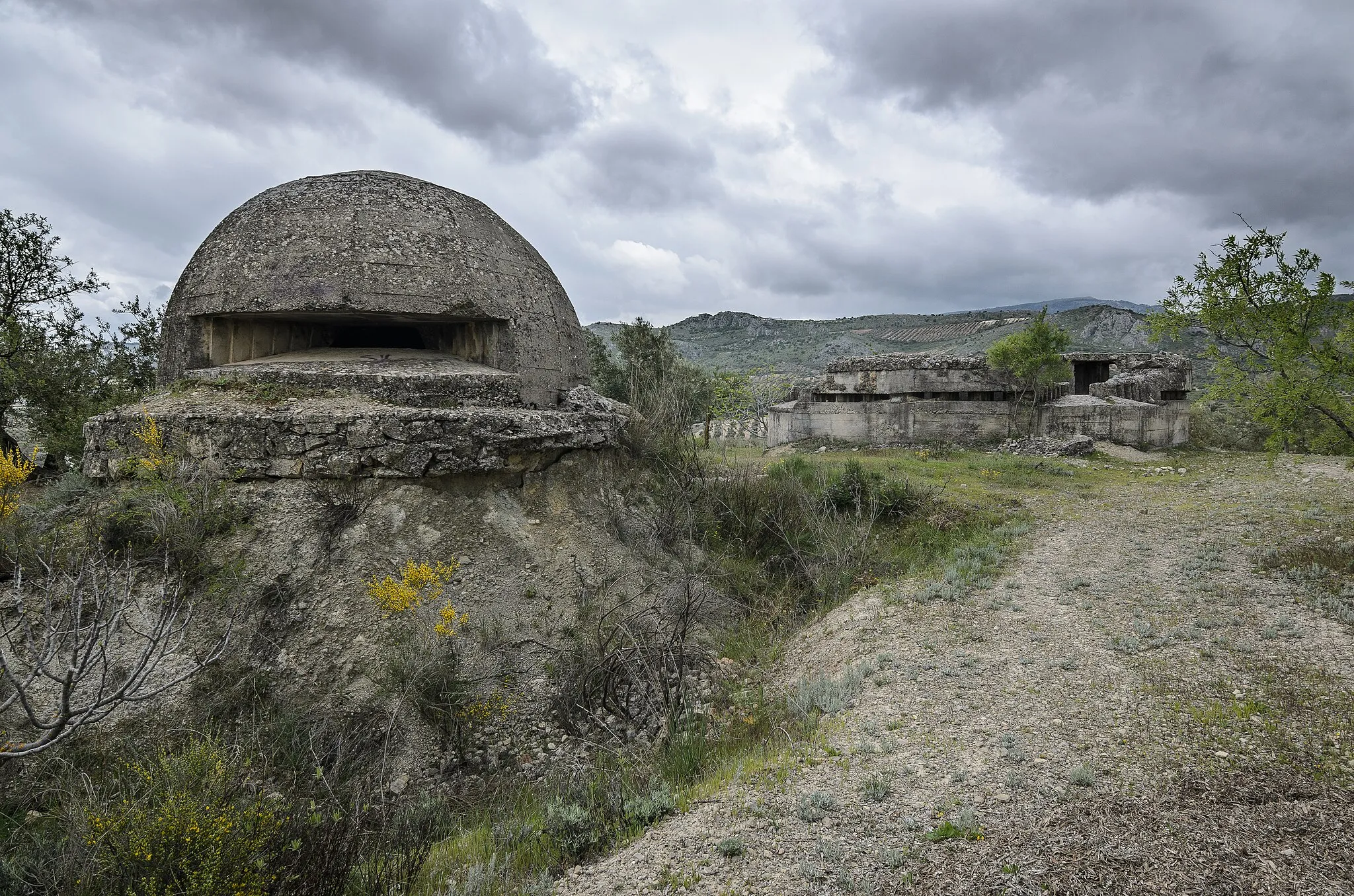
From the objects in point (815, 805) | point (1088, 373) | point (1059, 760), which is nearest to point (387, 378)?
point (815, 805)

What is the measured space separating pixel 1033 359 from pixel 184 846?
1718 centimetres

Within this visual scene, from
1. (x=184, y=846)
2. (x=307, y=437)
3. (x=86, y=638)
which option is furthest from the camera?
(x=307, y=437)

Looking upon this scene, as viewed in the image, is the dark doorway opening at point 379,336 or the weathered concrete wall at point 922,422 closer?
the dark doorway opening at point 379,336

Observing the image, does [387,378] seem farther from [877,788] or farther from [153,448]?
[877,788]

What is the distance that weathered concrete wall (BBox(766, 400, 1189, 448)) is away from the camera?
616 inches

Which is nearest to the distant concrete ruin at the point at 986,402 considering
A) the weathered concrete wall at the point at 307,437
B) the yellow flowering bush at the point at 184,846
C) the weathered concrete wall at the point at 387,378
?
the weathered concrete wall at the point at 387,378

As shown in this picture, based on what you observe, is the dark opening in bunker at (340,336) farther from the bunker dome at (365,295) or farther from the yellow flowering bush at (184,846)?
the yellow flowering bush at (184,846)

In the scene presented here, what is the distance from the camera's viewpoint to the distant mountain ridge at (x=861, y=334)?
45.9 m

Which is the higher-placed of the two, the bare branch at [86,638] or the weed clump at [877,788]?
the bare branch at [86,638]

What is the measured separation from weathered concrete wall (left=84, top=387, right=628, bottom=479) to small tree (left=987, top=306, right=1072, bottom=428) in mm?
13927

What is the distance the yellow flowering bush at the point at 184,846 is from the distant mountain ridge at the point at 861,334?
34.6 metres

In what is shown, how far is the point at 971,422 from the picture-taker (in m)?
16.6

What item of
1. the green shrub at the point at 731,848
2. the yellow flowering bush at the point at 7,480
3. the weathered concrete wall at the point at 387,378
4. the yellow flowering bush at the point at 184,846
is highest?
Answer: the weathered concrete wall at the point at 387,378

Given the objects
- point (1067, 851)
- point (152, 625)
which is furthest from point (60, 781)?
point (1067, 851)
